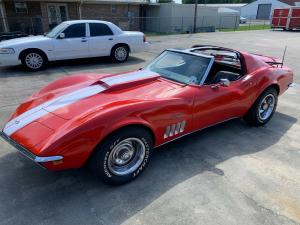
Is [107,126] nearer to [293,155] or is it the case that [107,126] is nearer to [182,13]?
[293,155]

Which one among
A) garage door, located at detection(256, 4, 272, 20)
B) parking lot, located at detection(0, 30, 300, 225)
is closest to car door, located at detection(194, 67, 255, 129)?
parking lot, located at detection(0, 30, 300, 225)

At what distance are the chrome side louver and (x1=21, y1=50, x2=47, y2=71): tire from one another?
268 inches

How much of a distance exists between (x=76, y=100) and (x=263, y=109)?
131 inches

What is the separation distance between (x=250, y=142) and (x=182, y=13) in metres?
28.0

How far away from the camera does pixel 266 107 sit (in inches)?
193

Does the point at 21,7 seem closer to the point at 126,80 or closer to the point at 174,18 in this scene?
the point at 174,18

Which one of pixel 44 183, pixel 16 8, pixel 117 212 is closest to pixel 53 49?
pixel 44 183

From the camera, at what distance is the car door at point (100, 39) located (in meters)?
9.49

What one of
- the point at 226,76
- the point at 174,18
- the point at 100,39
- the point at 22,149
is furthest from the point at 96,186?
the point at 174,18

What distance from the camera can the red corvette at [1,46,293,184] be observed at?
2719 mm

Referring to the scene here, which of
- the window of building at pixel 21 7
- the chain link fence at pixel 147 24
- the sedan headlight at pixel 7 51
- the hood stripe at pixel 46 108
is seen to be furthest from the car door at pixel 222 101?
the window of building at pixel 21 7

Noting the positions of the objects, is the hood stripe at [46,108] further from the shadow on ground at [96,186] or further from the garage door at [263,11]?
the garage door at [263,11]

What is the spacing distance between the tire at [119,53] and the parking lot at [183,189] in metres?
6.59

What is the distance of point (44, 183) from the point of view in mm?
3127
